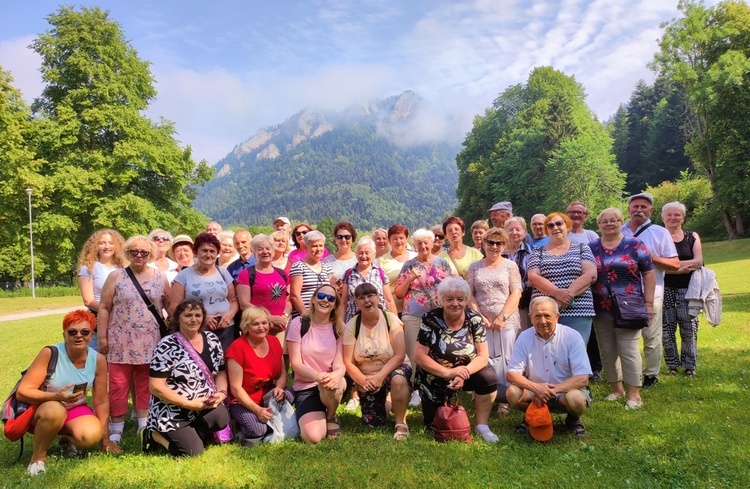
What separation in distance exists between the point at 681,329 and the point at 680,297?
43 cm

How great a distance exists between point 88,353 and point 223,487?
76.0 inches

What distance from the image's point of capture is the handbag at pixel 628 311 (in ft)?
16.9

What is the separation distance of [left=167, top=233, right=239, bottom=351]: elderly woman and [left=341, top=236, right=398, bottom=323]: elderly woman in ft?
4.21

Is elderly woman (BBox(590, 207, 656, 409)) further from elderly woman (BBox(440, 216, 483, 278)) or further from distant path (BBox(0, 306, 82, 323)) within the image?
distant path (BBox(0, 306, 82, 323))

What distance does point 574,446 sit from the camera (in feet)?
13.8

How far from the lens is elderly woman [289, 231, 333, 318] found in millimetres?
5750

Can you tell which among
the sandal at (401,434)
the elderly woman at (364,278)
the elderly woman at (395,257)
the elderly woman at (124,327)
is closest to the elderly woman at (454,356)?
the sandal at (401,434)

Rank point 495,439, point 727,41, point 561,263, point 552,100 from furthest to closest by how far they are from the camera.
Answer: point 552,100 → point 727,41 → point 561,263 → point 495,439

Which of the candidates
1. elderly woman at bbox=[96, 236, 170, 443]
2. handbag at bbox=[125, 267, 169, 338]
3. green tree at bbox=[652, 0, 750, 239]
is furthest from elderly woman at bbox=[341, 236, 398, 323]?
green tree at bbox=[652, 0, 750, 239]

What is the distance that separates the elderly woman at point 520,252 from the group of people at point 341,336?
0.02 metres

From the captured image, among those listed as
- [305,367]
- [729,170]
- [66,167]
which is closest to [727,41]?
[729,170]

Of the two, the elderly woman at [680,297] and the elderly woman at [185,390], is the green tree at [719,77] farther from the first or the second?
the elderly woman at [185,390]

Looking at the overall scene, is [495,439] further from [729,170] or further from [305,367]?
[729,170]

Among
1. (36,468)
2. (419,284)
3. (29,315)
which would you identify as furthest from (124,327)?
(29,315)
